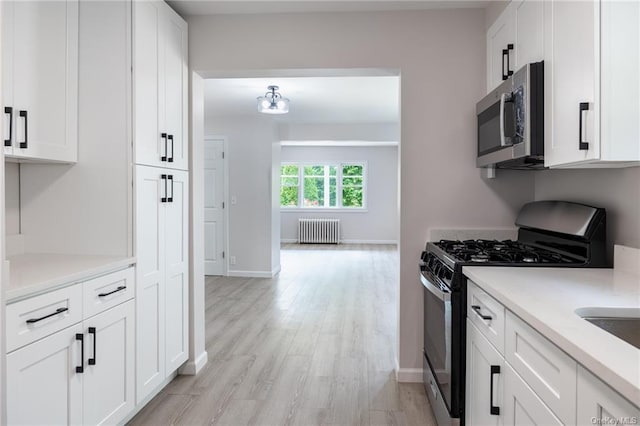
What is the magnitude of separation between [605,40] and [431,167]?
140cm

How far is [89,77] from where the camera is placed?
2213 millimetres

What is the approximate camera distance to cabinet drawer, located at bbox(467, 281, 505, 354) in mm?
1521

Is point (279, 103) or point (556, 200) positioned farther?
point (279, 103)

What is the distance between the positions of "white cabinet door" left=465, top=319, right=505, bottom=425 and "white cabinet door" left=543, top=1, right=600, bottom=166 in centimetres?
80

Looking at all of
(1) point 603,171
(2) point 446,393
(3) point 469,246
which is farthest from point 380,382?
(1) point 603,171

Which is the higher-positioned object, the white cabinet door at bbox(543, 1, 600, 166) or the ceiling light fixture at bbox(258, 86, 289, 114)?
the ceiling light fixture at bbox(258, 86, 289, 114)

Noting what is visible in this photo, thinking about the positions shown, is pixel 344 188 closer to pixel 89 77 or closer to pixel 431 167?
pixel 431 167

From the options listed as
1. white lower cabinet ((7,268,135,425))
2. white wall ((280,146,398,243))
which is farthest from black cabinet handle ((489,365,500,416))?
white wall ((280,146,398,243))

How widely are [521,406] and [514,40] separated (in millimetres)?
1771

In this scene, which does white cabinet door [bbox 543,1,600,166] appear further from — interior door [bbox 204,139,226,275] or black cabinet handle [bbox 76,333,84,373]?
interior door [bbox 204,139,226,275]

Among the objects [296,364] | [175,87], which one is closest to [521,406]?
[296,364]

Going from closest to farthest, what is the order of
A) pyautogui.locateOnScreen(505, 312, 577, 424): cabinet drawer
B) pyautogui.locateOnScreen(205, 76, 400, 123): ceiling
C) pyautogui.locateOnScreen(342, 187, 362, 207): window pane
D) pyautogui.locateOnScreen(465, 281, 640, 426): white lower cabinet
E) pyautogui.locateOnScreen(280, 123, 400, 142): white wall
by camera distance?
1. pyautogui.locateOnScreen(465, 281, 640, 426): white lower cabinet
2. pyautogui.locateOnScreen(505, 312, 577, 424): cabinet drawer
3. pyautogui.locateOnScreen(205, 76, 400, 123): ceiling
4. pyautogui.locateOnScreen(280, 123, 400, 142): white wall
5. pyautogui.locateOnScreen(342, 187, 362, 207): window pane

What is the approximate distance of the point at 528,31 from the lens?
200cm

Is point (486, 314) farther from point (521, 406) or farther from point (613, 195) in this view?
point (613, 195)
